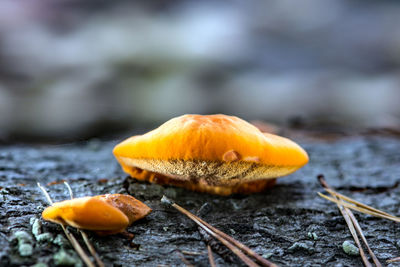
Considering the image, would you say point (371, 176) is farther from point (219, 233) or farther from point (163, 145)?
point (163, 145)

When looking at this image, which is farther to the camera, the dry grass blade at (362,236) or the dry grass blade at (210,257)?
the dry grass blade at (362,236)

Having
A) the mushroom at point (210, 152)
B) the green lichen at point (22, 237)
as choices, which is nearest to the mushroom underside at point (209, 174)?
the mushroom at point (210, 152)

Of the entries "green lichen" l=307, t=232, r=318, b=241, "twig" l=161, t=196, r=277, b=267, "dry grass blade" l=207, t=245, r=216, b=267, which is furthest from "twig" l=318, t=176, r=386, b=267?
"dry grass blade" l=207, t=245, r=216, b=267

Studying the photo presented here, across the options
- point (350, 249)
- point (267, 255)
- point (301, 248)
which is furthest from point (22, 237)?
point (350, 249)

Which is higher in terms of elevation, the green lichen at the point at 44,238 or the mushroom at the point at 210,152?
the mushroom at the point at 210,152

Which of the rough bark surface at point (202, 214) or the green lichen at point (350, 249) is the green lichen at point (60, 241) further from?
the green lichen at point (350, 249)

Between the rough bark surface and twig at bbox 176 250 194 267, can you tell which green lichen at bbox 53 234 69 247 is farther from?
twig at bbox 176 250 194 267
